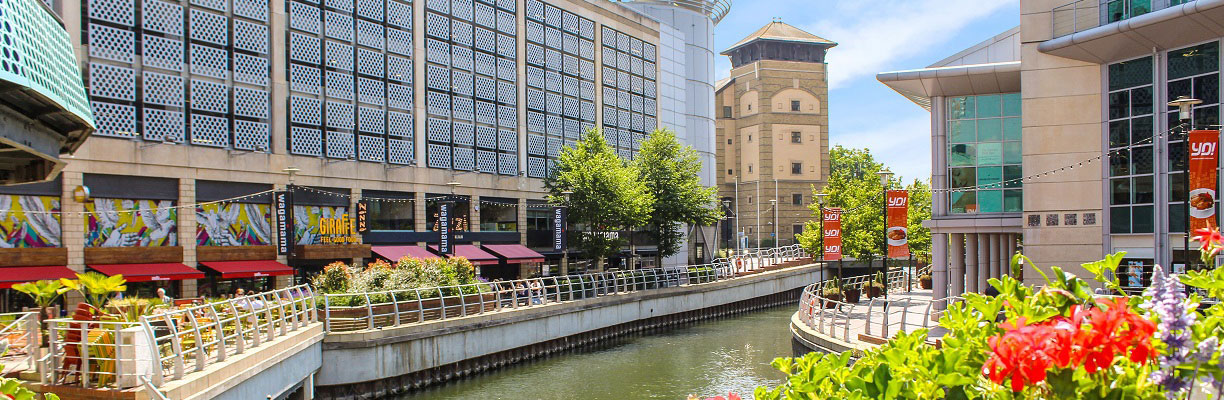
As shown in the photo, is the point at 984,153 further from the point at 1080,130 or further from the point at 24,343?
the point at 24,343

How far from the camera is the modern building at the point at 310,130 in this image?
30.5 metres

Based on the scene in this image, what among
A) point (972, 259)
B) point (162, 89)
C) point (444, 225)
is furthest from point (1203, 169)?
point (162, 89)

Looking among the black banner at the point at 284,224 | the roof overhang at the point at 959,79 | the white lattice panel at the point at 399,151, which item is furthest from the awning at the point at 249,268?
the roof overhang at the point at 959,79

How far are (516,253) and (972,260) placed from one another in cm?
2189

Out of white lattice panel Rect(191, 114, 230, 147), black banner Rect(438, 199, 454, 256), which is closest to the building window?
black banner Rect(438, 199, 454, 256)

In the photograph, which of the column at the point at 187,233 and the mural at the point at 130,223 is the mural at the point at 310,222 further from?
the mural at the point at 130,223

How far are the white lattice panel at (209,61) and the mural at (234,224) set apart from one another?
15.2 feet

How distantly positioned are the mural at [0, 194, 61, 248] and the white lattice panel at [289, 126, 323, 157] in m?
9.21

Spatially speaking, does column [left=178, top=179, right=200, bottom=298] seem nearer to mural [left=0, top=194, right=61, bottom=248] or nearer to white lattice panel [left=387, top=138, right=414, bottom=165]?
mural [left=0, top=194, right=61, bottom=248]

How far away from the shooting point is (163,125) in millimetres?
32094

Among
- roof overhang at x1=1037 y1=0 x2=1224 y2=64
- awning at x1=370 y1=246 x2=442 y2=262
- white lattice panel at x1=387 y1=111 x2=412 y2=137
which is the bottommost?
awning at x1=370 y1=246 x2=442 y2=262

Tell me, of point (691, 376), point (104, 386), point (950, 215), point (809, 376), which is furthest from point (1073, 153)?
point (809, 376)

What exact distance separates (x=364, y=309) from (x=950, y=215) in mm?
19357

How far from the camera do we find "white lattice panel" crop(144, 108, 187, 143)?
1245 inches
